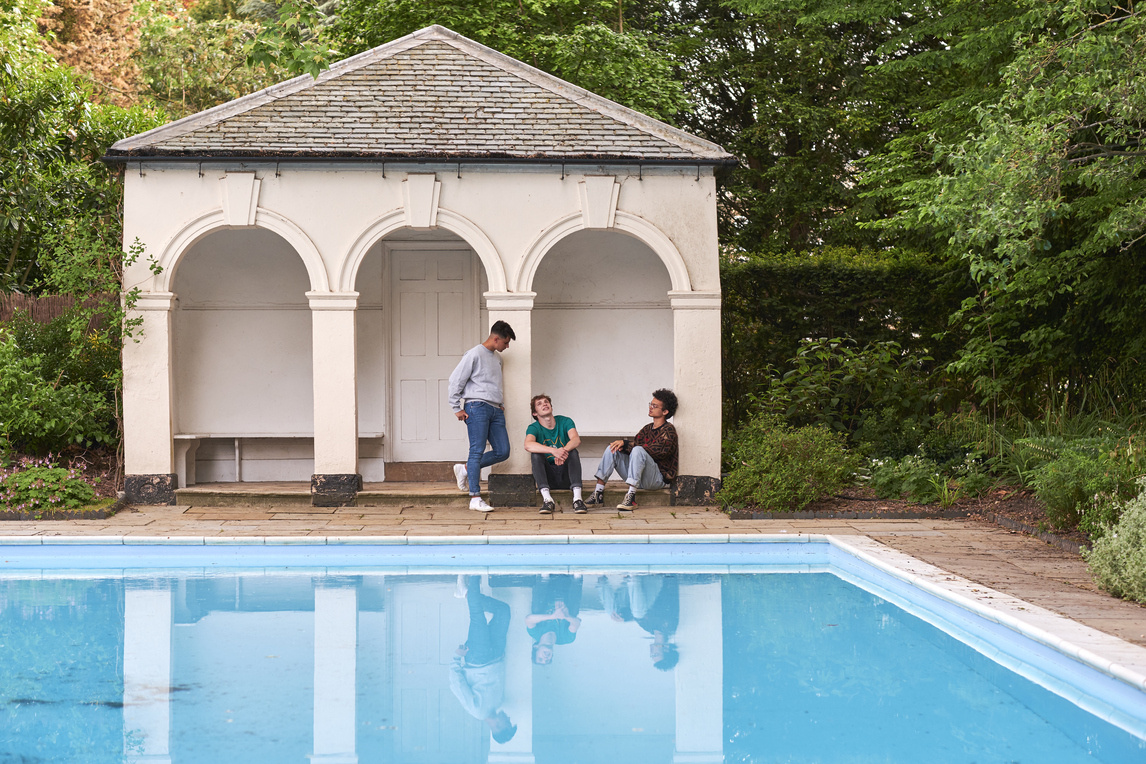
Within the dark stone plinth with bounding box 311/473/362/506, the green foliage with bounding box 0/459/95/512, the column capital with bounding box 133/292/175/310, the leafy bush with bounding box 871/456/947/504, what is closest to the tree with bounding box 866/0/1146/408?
the leafy bush with bounding box 871/456/947/504

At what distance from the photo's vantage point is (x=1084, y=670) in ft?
15.1

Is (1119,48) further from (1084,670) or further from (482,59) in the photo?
(482,59)

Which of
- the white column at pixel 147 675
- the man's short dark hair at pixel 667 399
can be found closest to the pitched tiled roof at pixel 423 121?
the man's short dark hair at pixel 667 399

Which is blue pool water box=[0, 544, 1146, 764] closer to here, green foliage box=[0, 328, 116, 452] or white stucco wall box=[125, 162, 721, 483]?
green foliage box=[0, 328, 116, 452]

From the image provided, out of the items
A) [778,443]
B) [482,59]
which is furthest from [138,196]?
[778,443]

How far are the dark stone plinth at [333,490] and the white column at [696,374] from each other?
327cm

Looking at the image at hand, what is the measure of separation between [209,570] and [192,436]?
9.70 feet

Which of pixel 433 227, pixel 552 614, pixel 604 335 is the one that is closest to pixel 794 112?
pixel 604 335

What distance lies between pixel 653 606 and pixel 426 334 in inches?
217

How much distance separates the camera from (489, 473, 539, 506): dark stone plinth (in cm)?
991

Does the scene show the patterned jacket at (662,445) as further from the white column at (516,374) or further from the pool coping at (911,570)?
the pool coping at (911,570)

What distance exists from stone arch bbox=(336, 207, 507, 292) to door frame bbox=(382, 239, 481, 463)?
1.25m

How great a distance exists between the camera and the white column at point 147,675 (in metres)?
4.07

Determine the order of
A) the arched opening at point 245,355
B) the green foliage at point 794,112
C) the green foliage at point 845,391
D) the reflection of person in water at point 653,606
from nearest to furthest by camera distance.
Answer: the reflection of person in water at point 653,606
the arched opening at point 245,355
the green foliage at point 845,391
the green foliage at point 794,112
